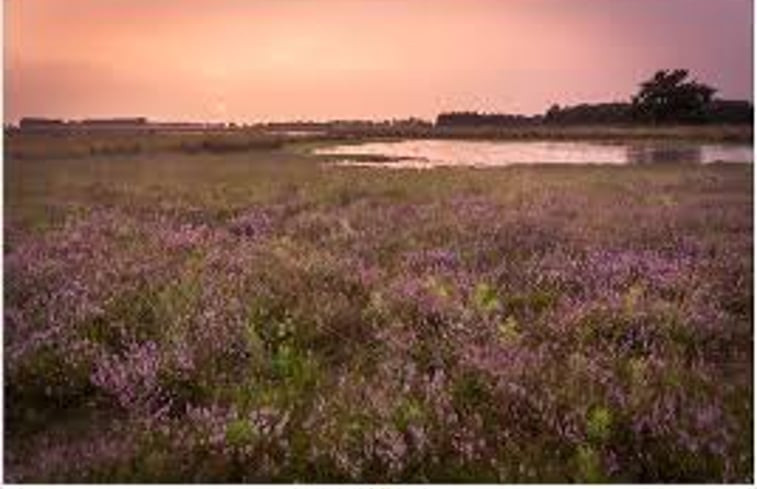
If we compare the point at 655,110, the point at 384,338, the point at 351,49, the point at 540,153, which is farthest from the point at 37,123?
the point at 540,153

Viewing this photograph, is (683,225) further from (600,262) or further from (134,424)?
(134,424)

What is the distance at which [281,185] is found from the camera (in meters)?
16.3

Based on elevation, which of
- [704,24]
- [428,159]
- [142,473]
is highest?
[704,24]

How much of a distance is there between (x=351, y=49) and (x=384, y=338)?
2259mm

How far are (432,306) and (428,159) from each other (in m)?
5.42

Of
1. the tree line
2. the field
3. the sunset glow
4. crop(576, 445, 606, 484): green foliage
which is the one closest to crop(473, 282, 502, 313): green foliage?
the field

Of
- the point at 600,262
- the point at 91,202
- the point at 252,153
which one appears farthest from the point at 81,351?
the point at 252,153

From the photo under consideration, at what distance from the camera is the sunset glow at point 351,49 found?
799 cm

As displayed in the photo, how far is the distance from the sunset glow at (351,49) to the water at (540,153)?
59.7 inches

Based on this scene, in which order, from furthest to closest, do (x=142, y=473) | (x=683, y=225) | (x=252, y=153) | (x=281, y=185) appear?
1. (x=252, y=153)
2. (x=281, y=185)
3. (x=683, y=225)
4. (x=142, y=473)

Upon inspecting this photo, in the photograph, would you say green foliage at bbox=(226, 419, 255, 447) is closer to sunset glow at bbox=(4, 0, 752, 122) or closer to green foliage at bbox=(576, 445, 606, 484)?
green foliage at bbox=(576, 445, 606, 484)

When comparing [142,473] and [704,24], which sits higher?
[704,24]

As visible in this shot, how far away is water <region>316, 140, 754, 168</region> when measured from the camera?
34.8 ft

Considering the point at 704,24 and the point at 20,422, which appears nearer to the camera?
the point at 20,422
